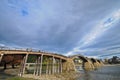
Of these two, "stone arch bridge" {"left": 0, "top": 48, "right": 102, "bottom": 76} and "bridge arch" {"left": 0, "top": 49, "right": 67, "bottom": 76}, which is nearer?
"bridge arch" {"left": 0, "top": 49, "right": 67, "bottom": 76}

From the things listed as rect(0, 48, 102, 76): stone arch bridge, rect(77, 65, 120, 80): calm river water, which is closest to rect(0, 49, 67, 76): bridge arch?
rect(0, 48, 102, 76): stone arch bridge

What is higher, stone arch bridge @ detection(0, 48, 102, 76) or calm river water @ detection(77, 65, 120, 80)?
stone arch bridge @ detection(0, 48, 102, 76)

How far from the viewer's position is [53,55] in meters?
56.8

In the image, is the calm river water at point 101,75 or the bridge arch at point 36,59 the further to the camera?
the calm river water at point 101,75

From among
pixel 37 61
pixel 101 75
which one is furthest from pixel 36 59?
pixel 101 75

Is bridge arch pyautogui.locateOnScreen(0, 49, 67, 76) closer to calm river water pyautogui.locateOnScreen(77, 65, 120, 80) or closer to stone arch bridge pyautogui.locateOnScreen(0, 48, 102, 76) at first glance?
stone arch bridge pyautogui.locateOnScreen(0, 48, 102, 76)

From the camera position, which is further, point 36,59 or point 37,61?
point 36,59

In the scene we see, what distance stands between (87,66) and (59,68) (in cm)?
5260

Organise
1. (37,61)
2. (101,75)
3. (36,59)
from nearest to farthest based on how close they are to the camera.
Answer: (101,75) < (37,61) < (36,59)

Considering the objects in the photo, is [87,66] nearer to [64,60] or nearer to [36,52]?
[64,60]

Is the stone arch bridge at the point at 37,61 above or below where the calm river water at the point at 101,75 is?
above

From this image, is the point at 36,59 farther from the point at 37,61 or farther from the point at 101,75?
the point at 101,75

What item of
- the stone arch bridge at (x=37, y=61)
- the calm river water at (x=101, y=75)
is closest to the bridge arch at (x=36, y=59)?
the stone arch bridge at (x=37, y=61)

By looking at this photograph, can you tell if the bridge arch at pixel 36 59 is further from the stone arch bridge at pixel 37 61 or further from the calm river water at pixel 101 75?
the calm river water at pixel 101 75
